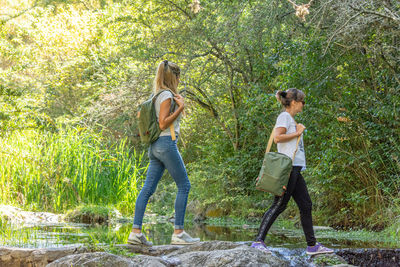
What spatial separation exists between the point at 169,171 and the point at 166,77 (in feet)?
3.27

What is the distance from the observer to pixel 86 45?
2044 cm

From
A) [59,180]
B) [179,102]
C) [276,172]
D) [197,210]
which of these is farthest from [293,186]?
[197,210]

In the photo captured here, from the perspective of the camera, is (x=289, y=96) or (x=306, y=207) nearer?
(x=306, y=207)

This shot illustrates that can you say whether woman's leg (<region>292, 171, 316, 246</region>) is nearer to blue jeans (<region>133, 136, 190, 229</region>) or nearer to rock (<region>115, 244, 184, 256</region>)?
blue jeans (<region>133, 136, 190, 229</region>)

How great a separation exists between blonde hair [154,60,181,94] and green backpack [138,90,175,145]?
0.32 ft

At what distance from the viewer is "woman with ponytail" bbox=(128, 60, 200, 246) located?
5199 mm

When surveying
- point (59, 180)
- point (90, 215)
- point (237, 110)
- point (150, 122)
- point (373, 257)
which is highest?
point (237, 110)

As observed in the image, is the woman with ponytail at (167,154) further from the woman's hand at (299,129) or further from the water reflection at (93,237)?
the woman's hand at (299,129)

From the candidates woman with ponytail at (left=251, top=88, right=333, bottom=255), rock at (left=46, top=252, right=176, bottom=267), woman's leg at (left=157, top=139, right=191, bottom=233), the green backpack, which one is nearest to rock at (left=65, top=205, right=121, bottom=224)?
woman's leg at (left=157, top=139, right=191, bottom=233)

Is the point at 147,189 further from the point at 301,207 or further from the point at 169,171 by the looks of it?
the point at 301,207

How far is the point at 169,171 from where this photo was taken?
524cm

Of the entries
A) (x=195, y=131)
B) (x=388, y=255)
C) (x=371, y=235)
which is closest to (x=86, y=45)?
(x=195, y=131)

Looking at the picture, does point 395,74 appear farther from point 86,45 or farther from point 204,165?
point 86,45

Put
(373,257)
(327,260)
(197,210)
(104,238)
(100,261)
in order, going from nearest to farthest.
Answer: (100,261), (327,260), (373,257), (104,238), (197,210)
